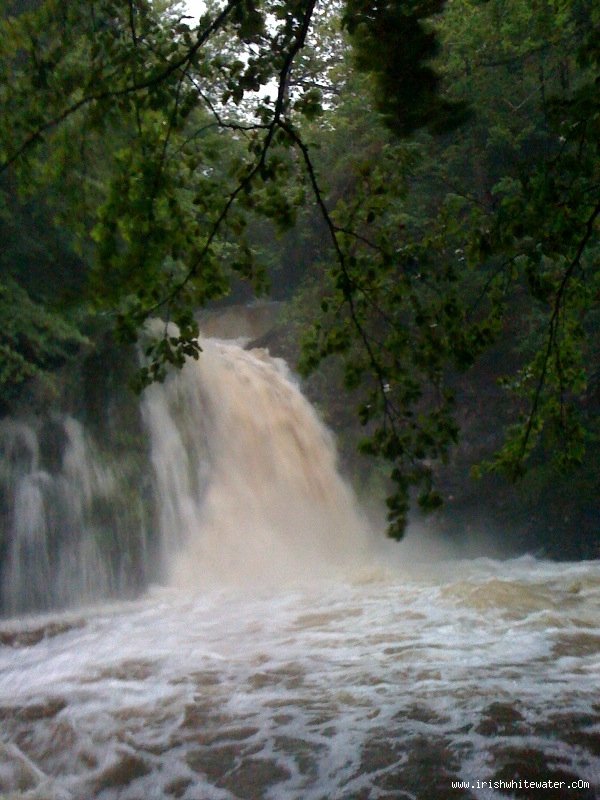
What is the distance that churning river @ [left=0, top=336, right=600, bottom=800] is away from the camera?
439cm

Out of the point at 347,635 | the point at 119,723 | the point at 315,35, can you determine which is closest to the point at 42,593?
the point at 347,635

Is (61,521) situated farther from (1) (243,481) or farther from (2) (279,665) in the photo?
(2) (279,665)

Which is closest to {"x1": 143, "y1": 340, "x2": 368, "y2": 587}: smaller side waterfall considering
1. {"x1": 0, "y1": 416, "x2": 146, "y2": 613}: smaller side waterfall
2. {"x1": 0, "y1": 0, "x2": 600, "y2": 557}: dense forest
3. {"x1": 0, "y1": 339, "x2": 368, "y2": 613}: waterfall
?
{"x1": 0, "y1": 339, "x2": 368, "y2": 613}: waterfall

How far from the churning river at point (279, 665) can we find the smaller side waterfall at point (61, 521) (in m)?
0.21

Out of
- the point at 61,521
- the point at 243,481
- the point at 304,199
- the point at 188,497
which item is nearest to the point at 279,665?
the point at 304,199

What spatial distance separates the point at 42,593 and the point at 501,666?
5482 mm

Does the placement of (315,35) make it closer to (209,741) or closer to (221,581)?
(221,581)

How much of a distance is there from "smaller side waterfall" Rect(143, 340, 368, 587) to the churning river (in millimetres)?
36

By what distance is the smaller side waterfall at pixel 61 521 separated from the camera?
9570mm

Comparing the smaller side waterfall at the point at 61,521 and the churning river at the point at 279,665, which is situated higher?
the smaller side waterfall at the point at 61,521

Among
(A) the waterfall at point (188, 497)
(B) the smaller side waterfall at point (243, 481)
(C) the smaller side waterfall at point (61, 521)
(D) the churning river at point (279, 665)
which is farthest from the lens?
(B) the smaller side waterfall at point (243, 481)

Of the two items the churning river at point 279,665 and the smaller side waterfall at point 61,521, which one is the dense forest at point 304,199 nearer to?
the churning river at point 279,665

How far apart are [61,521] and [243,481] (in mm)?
3401

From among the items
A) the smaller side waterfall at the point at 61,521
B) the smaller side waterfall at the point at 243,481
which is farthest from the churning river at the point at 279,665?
the smaller side waterfall at the point at 61,521
